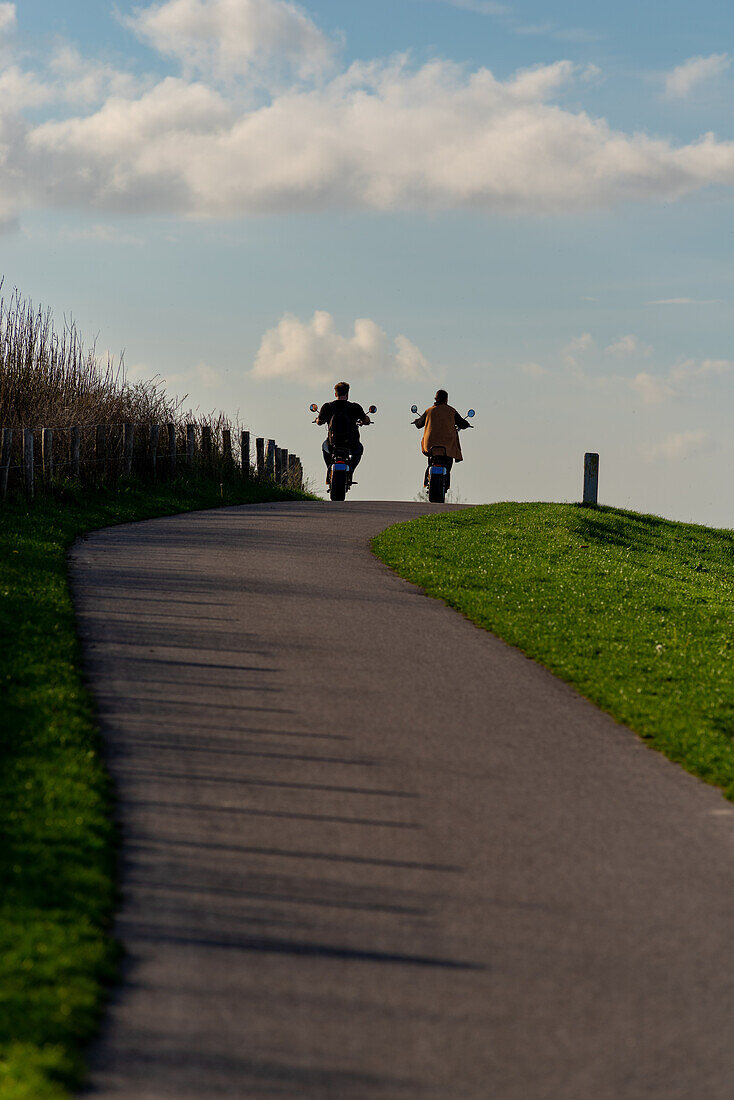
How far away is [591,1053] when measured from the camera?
4305 mm

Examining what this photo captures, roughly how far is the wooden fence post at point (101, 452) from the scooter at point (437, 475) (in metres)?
6.43

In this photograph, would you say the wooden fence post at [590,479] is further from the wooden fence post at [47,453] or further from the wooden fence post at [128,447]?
the wooden fence post at [47,453]

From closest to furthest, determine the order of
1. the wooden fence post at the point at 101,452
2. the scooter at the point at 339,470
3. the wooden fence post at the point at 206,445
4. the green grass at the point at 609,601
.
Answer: the green grass at the point at 609,601 < the wooden fence post at the point at 101,452 < the scooter at the point at 339,470 < the wooden fence post at the point at 206,445

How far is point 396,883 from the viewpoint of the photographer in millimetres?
5676

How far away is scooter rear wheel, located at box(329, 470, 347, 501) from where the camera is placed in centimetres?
2664

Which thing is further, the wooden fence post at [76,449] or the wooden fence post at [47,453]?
the wooden fence post at [76,449]

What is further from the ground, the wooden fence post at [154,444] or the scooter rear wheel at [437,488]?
the wooden fence post at [154,444]

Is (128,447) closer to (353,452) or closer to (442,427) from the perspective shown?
(353,452)

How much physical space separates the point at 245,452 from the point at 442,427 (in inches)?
302

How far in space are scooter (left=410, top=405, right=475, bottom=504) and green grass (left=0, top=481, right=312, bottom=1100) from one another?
14.3 meters

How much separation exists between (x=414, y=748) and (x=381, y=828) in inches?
53.8

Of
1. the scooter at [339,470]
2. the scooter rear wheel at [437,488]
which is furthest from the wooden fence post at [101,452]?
the scooter rear wheel at [437,488]

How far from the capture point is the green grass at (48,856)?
427 centimetres

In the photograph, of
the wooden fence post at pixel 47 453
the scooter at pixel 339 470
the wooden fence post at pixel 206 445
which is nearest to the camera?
the wooden fence post at pixel 47 453
